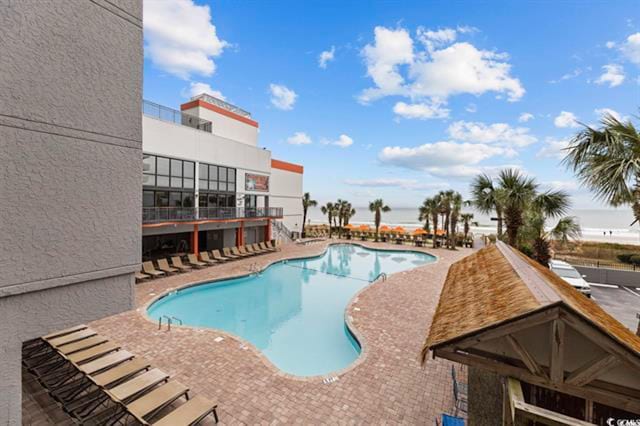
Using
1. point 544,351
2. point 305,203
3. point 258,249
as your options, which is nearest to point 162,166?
point 258,249

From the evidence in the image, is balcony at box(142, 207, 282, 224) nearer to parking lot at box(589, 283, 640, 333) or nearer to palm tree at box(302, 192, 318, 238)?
palm tree at box(302, 192, 318, 238)

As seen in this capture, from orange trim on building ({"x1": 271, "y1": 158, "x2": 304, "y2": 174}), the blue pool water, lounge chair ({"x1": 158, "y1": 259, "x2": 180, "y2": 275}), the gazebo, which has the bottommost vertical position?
the blue pool water

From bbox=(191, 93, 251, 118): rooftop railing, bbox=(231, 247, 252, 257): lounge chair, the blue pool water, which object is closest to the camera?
the blue pool water

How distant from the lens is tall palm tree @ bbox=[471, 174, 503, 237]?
39.7 ft

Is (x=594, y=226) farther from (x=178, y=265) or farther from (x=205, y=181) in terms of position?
(x=178, y=265)

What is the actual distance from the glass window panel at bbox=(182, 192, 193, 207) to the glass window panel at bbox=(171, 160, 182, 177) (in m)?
1.39

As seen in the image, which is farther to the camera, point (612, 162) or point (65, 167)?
point (612, 162)

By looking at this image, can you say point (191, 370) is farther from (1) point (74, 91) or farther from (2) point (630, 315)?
(2) point (630, 315)

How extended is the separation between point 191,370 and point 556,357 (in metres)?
6.89

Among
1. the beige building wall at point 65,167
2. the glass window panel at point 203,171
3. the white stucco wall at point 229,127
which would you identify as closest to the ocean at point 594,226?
the beige building wall at point 65,167

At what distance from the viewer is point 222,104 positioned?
74.0ft

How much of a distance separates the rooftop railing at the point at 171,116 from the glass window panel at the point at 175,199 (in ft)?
14.9

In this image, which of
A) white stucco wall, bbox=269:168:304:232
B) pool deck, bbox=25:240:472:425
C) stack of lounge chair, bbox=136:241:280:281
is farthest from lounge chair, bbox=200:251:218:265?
white stucco wall, bbox=269:168:304:232

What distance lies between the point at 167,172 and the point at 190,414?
1539 centimetres
